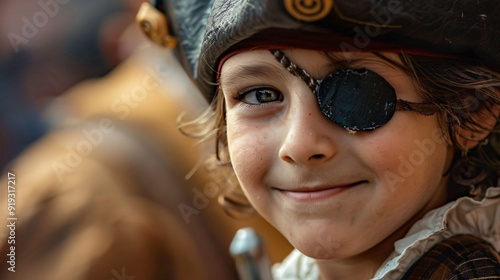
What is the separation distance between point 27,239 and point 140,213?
23 centimetres

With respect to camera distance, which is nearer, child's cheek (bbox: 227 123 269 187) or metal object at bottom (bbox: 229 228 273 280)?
metal object at bottom (bbox: 229 228 273 280)

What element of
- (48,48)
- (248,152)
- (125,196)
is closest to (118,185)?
(125,196)

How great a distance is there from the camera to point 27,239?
1.36 metres

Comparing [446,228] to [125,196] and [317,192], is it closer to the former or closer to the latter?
[317,192]

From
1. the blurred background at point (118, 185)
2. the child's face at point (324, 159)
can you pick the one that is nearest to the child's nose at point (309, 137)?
the child's face at point (324, 159)

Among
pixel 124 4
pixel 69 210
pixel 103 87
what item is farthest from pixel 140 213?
pixel 124 4

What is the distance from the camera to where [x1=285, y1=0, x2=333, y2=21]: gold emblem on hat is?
82cm

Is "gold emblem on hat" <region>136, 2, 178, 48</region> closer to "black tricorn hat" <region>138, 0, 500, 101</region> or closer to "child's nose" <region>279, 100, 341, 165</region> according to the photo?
"black tricorn hat" <region>138, 0, 500, 101</region>

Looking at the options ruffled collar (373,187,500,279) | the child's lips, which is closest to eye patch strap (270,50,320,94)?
the child's lips

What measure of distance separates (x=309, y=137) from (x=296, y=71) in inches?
3.2

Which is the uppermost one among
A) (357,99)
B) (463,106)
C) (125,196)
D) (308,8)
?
(308,8)

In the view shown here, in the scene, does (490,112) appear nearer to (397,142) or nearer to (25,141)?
(397,142)

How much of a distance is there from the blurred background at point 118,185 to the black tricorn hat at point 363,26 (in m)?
0.46

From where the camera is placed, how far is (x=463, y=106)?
3.09 ft
